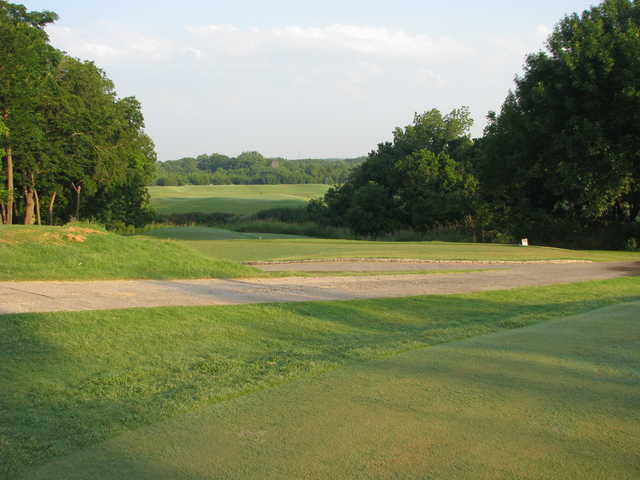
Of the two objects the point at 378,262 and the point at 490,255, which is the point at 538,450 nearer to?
the point at 378,262

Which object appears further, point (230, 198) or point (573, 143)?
point (230, 198)

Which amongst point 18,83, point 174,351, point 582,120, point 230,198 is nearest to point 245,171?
point 230,198

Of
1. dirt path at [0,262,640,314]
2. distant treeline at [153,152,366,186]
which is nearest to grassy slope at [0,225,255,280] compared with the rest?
dirt path at [0,262,640,314]

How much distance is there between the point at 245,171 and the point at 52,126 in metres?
116

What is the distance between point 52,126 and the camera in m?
42.2

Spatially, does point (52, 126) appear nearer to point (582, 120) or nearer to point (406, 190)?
point (406, 190)

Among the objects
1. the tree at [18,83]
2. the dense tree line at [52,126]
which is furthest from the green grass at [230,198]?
the tree at [18,83]

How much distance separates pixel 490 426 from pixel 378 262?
52.6 ft

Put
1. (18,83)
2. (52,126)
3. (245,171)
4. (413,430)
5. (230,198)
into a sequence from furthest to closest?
(245,171) < (230,198) < (52,126) < (18,83) < (413,430)

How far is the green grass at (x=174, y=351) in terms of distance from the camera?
15.5 ft

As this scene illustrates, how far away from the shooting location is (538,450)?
12.8ft

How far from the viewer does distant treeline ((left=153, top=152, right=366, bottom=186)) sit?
459 ft

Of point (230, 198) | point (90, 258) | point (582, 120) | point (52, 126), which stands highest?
point (52, 126)

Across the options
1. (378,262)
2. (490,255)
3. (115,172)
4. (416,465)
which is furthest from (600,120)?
(115,172)
